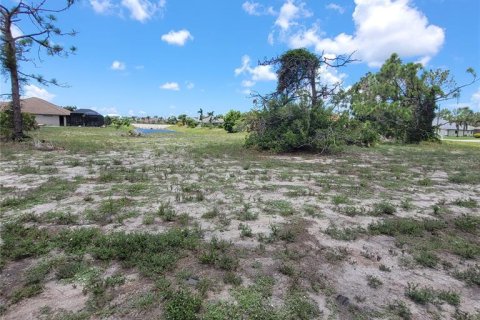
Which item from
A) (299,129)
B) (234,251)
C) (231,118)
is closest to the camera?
(234,251)

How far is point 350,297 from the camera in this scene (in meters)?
2.35

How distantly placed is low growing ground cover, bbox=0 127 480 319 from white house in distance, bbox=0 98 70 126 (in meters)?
38.5

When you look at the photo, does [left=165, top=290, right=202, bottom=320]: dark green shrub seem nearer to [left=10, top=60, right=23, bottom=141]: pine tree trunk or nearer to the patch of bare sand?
the patch of bare sand

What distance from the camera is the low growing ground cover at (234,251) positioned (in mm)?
2225

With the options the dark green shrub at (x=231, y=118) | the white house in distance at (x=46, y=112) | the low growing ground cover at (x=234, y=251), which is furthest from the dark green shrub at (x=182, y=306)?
the white house in distance at (x=46, y=112)

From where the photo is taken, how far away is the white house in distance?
124 feet

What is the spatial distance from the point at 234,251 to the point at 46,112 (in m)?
43.3

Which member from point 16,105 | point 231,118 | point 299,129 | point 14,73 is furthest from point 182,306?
point 231,118

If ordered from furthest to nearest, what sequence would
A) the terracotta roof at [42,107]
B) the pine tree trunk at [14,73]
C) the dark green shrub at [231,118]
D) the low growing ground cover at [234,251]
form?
the terracotta roof at [42,107], the dark green shrub at [231,118], the pine tree trunk at [14,73], the low growing ground cover at [234,251]

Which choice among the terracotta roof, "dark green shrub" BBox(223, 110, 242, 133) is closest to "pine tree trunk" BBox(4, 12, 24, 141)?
"dark green shrub" BBox(223, 110, 242, 133)

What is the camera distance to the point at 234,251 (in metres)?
3.01

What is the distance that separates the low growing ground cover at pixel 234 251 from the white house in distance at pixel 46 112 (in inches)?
1517

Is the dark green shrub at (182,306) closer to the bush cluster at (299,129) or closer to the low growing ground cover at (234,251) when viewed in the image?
the low growing ground cover at (234,251)

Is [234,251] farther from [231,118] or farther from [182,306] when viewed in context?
[231,118]
